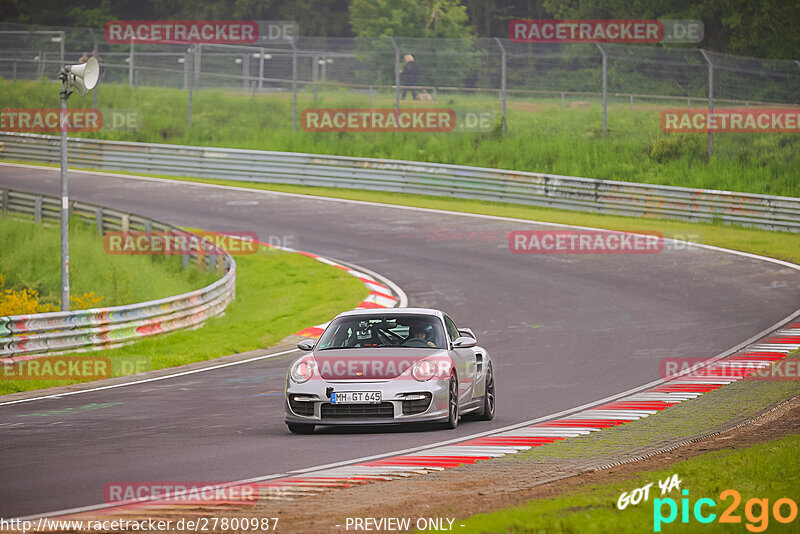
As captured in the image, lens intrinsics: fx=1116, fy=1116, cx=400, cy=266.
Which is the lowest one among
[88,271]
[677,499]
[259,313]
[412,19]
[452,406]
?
[259,313]

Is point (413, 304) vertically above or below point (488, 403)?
below

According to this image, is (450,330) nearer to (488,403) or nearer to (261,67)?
(488,403)

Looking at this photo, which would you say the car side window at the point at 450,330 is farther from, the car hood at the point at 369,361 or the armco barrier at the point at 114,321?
the armco barrier at the point at 114,321

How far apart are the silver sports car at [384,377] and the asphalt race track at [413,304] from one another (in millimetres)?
255

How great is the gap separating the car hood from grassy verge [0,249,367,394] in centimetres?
589

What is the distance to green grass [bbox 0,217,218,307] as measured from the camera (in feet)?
79.2

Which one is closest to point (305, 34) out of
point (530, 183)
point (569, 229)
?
point (530, 183)

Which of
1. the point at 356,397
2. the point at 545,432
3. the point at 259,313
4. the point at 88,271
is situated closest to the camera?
the point at 356,397

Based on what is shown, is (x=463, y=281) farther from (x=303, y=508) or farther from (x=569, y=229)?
(x=303, y=508)

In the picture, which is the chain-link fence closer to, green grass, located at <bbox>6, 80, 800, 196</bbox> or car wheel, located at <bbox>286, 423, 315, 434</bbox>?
green grass, located at <bbox>6, 80, 800, 196</bbox>

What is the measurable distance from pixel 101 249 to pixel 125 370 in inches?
443

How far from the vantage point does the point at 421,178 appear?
116ft

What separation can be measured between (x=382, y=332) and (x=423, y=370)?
1089mm

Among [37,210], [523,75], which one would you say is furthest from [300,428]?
[523,75]
